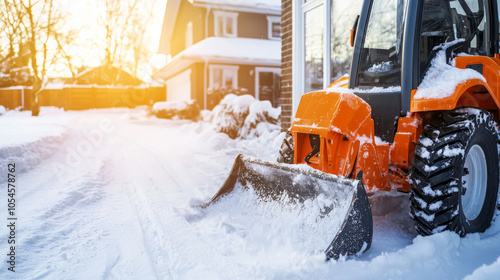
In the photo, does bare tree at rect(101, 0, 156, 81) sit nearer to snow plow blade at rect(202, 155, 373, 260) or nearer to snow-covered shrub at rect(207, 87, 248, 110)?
snow-covered shrub at rect(207, 87, 248, 110)

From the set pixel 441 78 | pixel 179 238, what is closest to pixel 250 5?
pixel 441 78

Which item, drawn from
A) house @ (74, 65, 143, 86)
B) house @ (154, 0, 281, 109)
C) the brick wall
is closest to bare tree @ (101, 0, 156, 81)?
house @ (74, 65, 143, 86)

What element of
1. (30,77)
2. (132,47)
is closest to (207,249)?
(30,77)

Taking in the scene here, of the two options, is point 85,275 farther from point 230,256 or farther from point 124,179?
point 124,179

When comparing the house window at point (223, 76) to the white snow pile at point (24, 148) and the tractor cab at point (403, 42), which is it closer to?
the white snow pile at point (24, 148)

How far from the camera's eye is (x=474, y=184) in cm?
343

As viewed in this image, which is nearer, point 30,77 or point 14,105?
point 14,105

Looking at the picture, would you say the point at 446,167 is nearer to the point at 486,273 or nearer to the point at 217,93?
the point at 486,273

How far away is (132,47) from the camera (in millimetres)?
38531

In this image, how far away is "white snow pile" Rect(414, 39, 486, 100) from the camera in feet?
10.1

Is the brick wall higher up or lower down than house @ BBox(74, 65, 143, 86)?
lower down

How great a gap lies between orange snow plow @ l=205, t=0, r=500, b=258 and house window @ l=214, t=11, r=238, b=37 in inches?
643

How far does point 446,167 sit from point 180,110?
14.9 meters

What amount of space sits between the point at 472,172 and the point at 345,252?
61.7 inches
